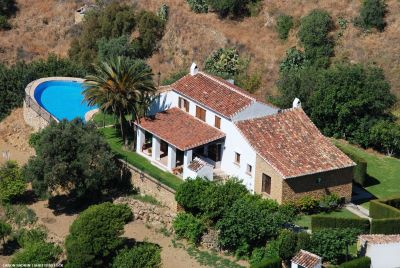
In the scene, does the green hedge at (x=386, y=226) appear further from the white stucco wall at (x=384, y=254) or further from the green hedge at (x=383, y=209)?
the white stucco wall at (x=384, y=254)

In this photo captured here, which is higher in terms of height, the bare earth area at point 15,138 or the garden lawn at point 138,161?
the garden lawn at point 138,161

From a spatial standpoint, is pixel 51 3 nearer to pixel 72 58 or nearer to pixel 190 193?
pixel 72 58

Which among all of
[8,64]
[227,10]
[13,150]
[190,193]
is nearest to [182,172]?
[190,193]

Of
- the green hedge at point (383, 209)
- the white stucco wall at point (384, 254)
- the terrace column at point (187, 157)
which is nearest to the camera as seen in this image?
the white stucco wall at point (384, 254)

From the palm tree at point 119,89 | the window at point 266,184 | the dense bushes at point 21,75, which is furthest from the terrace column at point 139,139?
the dense bushes at point 21,75

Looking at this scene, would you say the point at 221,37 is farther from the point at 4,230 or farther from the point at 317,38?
the point at 4,230

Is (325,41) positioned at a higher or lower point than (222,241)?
higher
